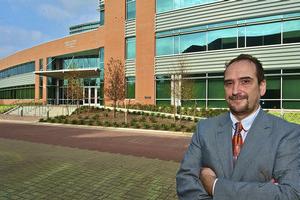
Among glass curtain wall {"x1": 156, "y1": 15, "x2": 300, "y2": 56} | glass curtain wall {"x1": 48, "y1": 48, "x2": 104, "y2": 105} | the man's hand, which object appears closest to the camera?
the man's hand

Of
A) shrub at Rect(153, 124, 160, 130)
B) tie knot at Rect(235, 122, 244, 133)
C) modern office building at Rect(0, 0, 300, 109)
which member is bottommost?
shrub at Rect(153, 124, 160, 130)

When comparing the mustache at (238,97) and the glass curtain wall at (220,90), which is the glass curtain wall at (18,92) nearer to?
the glass curtain wall at (220,90)

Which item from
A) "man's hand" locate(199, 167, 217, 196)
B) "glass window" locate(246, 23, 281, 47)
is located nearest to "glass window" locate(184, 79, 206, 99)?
"glass window" locate(246, 23, 281, 47)

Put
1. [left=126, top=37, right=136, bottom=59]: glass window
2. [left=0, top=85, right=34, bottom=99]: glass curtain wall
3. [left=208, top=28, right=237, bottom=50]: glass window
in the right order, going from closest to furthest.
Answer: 1. [left=208, top=28, right=237, bottom=50]: glass window
2. [left=126, top=37, right=136, bottom=59]: glass window
3. [left=0, top=85, right=34, bottom=99]: glass curtain wall

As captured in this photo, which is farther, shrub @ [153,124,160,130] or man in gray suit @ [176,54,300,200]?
shrub @ [153,124,160,130]

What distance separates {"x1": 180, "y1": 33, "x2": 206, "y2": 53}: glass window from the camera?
28.3 m

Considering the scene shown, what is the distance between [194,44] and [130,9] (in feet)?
27.9

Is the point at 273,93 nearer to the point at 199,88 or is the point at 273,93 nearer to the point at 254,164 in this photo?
the point at 199,88

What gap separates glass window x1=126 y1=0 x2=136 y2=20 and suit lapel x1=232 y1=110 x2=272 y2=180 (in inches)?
1271

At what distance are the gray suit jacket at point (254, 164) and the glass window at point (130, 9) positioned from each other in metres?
32.2

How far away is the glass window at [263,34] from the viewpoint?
2444cm

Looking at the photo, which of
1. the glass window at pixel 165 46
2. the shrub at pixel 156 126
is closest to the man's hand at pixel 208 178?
the shrub at pixel 156 126

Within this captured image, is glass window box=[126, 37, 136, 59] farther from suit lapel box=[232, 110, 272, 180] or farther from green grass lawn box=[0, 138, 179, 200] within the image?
suit lapel box=[232, 110, 272, 180]

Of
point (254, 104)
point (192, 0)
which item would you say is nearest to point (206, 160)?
point (254, 104)
